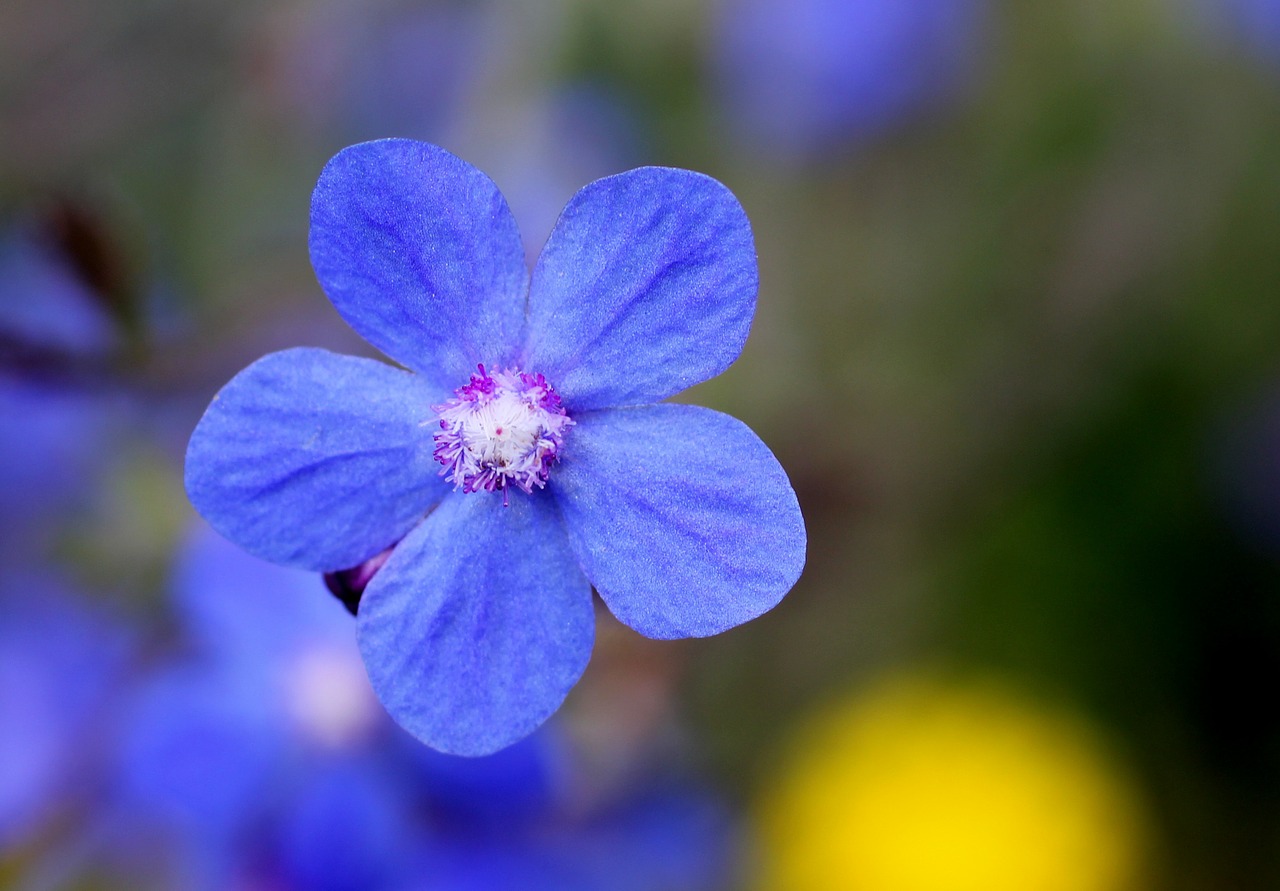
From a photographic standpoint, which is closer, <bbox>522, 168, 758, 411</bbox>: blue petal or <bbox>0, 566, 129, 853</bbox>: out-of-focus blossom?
<bbox>522, 168, 758, 411</bbox>: blue petal

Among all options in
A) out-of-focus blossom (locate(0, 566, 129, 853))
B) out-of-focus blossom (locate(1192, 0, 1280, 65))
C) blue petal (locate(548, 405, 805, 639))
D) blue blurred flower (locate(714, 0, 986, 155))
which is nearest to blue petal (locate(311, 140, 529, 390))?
blue petal (locate(548, 405, 805, 639))

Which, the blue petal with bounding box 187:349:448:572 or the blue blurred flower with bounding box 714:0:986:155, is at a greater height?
the blue blurred flower with bounding box 714:0:986:155

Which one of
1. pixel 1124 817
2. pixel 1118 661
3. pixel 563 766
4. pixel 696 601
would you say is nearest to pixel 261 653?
pixel 563 766

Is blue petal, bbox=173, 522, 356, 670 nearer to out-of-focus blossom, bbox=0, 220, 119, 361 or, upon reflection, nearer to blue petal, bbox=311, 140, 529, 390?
out-of-focus blossom, bbox=0, 220, 119, 361

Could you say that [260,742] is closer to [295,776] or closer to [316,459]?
[295,776]

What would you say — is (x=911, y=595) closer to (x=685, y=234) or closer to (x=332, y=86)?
(x=332, y=86)

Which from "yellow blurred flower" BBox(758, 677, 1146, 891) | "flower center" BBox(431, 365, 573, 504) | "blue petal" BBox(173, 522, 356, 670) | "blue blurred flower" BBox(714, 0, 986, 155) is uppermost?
"blue blurred flower" BBox(714, 0, 986, 155)

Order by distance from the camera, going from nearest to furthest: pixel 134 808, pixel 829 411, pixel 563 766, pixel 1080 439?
pixel 563 766, pixel 134 808, pixel 829 411, pixel 1080 439
